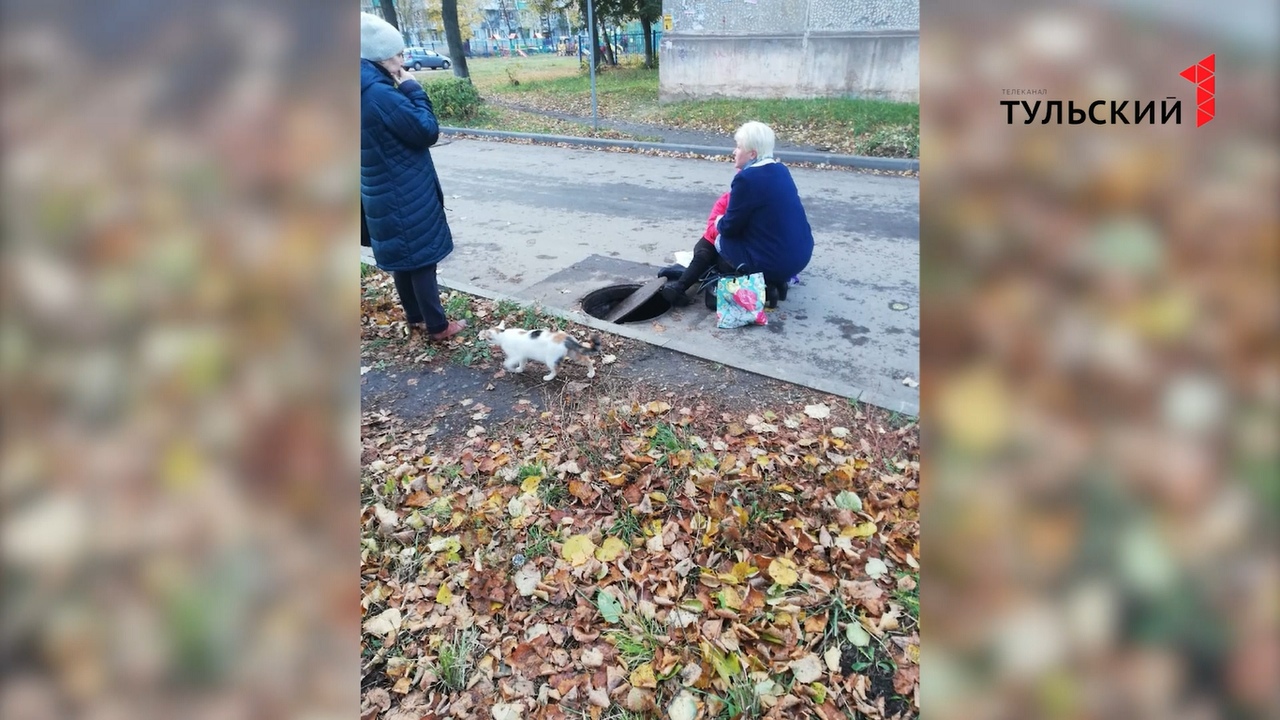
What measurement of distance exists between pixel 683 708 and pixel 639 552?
29.5 inches

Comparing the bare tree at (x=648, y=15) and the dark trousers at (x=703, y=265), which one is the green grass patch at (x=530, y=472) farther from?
the bare tree at (x=648, y=15)

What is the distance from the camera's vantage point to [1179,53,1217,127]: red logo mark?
0.63 metres

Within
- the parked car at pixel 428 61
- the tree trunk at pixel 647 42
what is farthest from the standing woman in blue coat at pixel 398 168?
the parked car at pixel 428 61

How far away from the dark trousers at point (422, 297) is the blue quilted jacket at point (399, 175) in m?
0.16

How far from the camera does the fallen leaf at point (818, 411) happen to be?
379 cm

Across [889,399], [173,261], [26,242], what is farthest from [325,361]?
[889,399]

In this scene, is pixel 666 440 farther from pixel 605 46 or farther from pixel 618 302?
pixel 605 46

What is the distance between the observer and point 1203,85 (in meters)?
0.64

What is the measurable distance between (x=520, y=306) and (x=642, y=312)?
976 millimetres

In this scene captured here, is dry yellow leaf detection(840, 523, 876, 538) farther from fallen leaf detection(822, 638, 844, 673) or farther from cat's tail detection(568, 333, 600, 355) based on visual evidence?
cat's tail detection(568, 333, 600, 355)

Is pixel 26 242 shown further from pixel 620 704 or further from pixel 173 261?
pixel 620 704

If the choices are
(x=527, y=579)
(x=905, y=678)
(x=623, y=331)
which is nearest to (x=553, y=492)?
(x=527, y=579)

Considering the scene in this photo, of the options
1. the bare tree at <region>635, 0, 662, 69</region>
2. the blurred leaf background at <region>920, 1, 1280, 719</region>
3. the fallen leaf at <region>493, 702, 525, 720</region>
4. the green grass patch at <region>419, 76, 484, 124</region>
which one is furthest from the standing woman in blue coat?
the bare tree at <region>635, 0, 662, 69</region>

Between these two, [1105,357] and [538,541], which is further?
[538,541]
